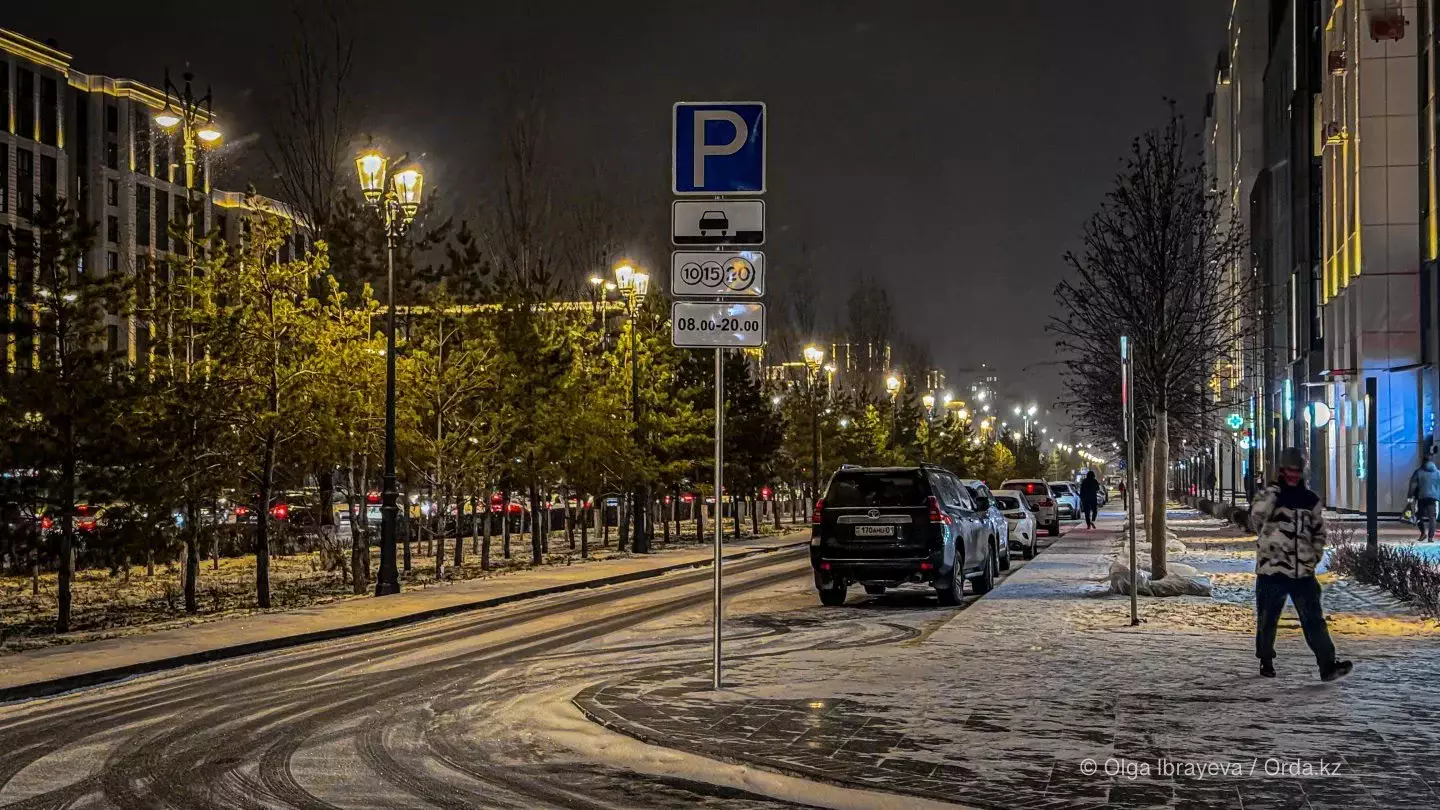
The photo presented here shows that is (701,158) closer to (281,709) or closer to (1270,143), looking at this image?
(281,709)

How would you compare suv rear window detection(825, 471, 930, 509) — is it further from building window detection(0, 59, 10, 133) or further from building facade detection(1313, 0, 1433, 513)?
building window detection(0, 59, 10, 133)

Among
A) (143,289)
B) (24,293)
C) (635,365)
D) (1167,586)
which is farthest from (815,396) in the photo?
(24,293)

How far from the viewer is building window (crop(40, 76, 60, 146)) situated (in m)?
89.0

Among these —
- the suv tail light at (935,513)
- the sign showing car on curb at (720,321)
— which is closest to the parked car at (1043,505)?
the suv tail light at (935,513)

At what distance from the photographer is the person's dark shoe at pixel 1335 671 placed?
11945 mm

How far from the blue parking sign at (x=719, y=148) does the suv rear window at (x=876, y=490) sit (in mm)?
9712

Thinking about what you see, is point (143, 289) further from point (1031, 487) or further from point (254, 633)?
point (1031, 487)

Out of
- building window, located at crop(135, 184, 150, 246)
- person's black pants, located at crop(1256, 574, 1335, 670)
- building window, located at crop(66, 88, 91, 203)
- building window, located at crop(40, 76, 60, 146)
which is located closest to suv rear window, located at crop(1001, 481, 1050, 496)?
person's black pants, located at crop(1256, 574, 1335, 670)

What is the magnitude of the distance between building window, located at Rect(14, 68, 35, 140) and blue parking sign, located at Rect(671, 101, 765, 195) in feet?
277

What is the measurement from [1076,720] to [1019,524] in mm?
25109

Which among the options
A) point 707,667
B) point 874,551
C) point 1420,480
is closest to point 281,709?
point 707,667

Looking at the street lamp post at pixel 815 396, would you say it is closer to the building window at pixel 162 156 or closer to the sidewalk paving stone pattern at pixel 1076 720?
the sidewalk paving stone pattern at pixel 1076 720

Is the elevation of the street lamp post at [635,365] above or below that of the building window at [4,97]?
below

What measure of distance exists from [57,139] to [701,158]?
3506 inches
